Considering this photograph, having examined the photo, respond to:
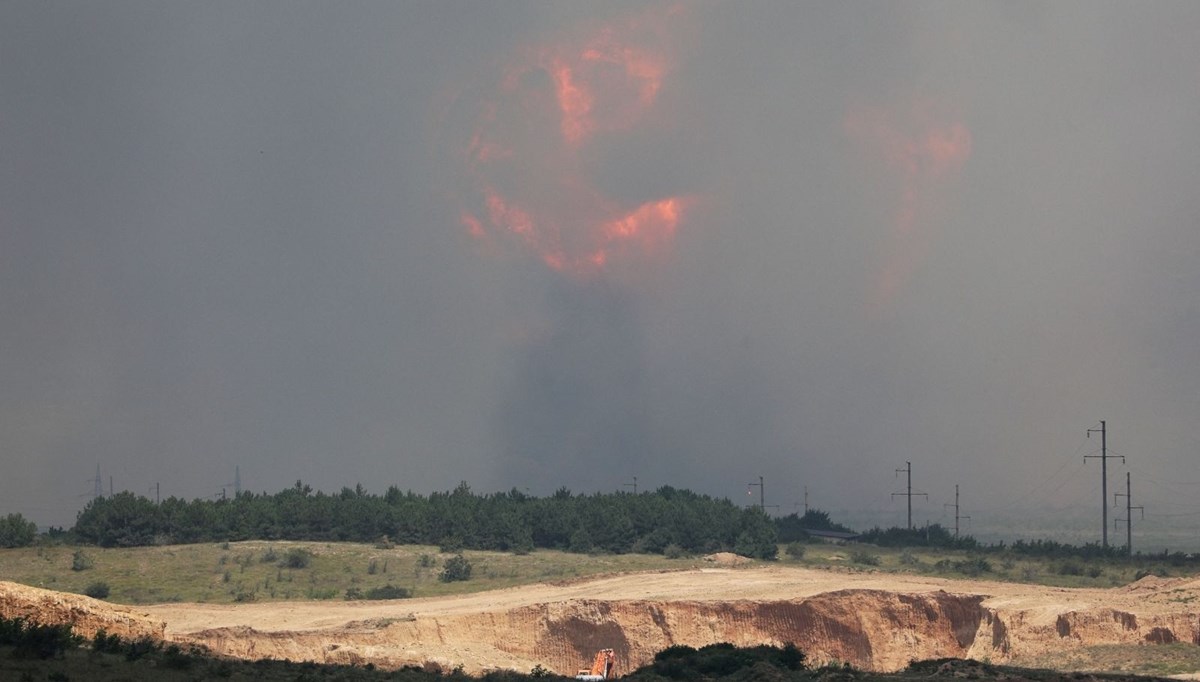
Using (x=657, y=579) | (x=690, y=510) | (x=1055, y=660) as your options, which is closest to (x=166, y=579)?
(x=657, y=579)

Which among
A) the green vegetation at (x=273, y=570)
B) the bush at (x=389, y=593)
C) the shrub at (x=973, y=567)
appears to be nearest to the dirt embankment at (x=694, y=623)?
the bush at (x=389, y=593)

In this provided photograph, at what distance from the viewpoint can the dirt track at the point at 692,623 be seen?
51438 millimetres

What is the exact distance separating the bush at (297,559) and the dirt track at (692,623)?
15.2 metres

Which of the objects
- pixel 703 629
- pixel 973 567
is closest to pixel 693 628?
pixel 703 629

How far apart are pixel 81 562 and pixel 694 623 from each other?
37236 mm

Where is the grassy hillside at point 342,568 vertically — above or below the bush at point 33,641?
below

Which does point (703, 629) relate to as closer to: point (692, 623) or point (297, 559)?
point (692, 623)

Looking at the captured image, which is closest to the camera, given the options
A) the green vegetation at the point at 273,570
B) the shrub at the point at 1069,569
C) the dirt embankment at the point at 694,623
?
the dirt embankment at the point at 694,623

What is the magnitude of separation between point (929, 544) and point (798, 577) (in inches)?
1189

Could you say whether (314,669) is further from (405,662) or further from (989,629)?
(989,629)

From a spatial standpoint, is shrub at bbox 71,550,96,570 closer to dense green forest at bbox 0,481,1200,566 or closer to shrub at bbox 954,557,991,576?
dense green forest at bbox 0,481,1200,566

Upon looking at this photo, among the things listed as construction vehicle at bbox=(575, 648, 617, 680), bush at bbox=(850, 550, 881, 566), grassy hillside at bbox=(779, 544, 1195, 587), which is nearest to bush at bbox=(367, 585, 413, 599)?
construction vehicle at bbox=(575, 648, 617, 680)

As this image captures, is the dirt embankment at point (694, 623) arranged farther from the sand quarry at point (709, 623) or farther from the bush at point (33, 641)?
the bush at point (33, 641)

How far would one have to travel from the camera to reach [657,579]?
69.9 m
